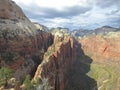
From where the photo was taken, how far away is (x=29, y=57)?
153750 mm

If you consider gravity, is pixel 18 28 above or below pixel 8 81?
above

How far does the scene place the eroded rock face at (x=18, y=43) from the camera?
442 feet

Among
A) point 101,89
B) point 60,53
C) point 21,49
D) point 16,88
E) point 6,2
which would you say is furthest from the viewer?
point 101,89

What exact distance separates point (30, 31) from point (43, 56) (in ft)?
62.0

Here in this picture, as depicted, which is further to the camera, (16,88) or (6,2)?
(6,2)

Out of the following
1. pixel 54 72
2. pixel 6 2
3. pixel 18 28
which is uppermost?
pixel 6 2

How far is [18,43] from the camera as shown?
483ft

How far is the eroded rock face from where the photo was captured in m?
135

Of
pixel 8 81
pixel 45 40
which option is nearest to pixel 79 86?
pixel 45 40

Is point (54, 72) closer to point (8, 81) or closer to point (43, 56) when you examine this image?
point (43, 56)

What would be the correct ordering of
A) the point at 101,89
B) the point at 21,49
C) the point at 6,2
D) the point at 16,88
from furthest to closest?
the point at 101,89, the point at 6,2, the point at 21,49, the point at 16,88

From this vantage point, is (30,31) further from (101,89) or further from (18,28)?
(101,89)

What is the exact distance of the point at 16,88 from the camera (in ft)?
279

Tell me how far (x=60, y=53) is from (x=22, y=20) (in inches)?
1368
